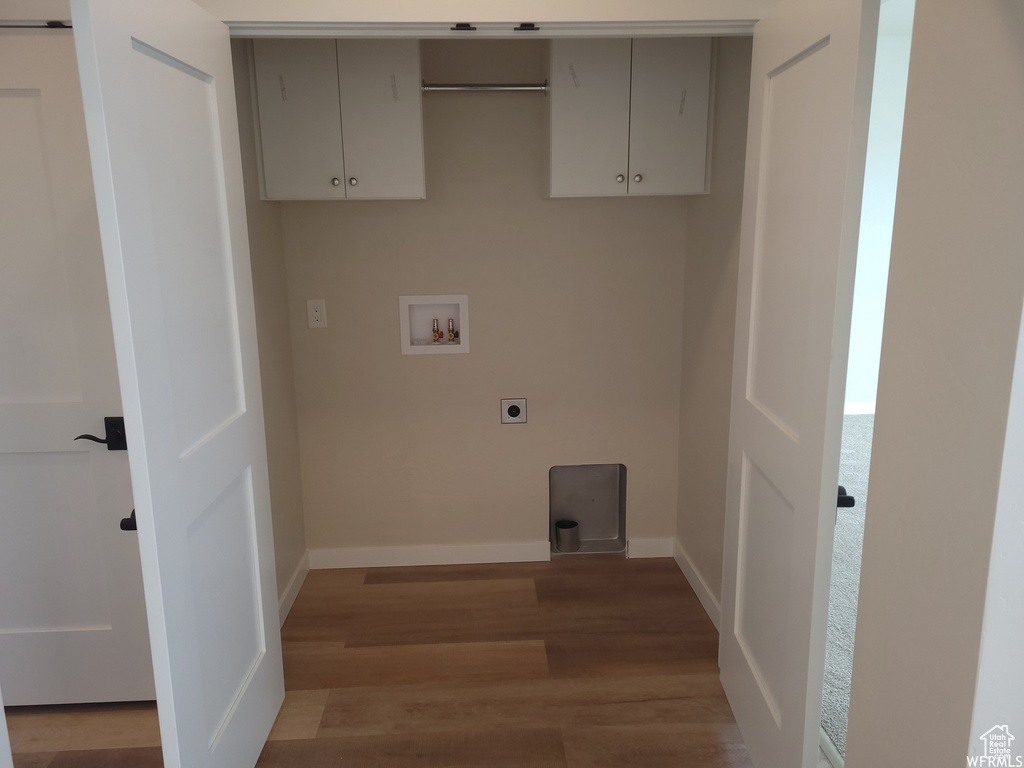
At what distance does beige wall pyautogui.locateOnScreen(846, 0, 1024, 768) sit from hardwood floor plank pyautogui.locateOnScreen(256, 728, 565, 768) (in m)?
1.06

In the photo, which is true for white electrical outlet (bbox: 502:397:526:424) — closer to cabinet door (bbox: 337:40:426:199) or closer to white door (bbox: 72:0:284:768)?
cabinet door (bbox: 337:40:426:199)

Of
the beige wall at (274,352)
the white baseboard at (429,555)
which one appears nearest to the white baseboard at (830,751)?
the white baseboard at (429,555)

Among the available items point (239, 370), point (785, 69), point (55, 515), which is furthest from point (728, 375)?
A: point (55, 515)

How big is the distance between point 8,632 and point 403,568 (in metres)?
1.46

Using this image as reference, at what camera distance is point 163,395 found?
4.60 feet

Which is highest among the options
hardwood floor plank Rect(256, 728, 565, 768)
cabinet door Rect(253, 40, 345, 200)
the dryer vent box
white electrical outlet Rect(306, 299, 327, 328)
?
cabinet door Rect(253, 40, 345, 200)

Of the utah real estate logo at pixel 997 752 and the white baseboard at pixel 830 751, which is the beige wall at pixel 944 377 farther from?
the white baseboard at pixel 830 751

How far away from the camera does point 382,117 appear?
2516 millimetres

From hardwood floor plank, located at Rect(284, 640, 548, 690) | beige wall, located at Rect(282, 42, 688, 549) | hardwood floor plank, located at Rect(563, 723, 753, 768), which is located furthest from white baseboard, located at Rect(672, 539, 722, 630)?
hardwood floor plank, located at Rect(284, 640, 548, 690)

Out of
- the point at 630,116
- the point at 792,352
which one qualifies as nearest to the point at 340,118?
the point at 630,116

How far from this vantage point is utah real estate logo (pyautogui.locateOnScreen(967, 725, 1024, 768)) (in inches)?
37.3

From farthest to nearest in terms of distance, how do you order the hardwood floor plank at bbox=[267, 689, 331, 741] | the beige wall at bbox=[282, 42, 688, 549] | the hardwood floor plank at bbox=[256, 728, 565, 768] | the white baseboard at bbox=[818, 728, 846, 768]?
the beige wall at bbox=[282, 42, 688, 549] → the hardwood floor plank at bbox=[267, 689, 331, 741] → the hardwood floor plank at bbox=[256, 728, 565, 768] → the white baseboard at bbox=[818, 728, 846, 768]

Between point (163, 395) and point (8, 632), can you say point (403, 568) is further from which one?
point (163, 395)

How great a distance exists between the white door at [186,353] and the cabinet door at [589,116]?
1.14 meters
